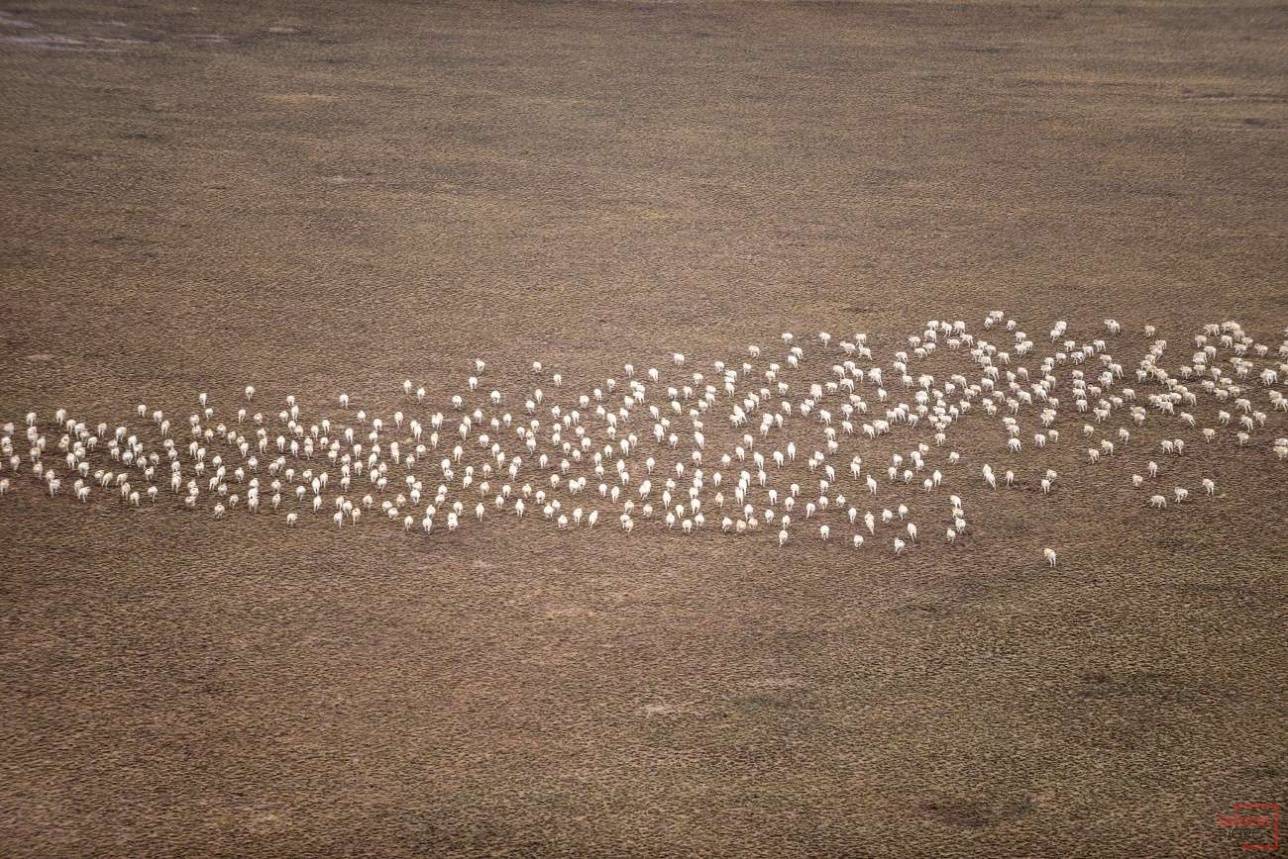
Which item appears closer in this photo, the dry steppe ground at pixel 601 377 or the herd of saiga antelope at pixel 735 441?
the dry steppe ground at pixel 601 377

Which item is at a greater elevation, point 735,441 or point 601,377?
point 601,377

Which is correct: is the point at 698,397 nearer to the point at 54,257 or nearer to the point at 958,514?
the point at 958,514

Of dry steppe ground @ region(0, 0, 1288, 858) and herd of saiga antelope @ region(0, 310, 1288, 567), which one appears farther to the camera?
herd of saiga antelope @ region(0, 310, 1288, 567)

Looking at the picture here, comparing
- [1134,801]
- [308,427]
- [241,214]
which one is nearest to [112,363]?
[308,427]

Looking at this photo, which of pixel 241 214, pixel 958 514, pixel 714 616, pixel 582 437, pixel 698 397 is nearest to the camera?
pixel 714 616

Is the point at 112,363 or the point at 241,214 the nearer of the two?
the point at 112,363

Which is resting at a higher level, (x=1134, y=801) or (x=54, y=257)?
(x=54, y=257)

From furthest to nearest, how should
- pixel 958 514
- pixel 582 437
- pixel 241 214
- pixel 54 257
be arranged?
pixel 241 214 < pixel 54 257 < pixel 582 437 < pixel 958 514

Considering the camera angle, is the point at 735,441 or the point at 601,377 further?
the point at 601,377
